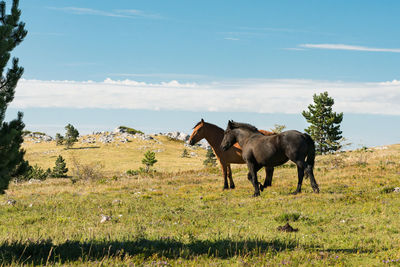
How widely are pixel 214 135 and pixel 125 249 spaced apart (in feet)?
45.2

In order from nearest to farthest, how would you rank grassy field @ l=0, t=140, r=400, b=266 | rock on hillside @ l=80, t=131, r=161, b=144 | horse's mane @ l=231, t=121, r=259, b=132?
1. grassy field @ l=0, t=140, r=400, b=266
2. horse's mane @ l=231, t=121, r=259, b=132
3. rock on hillside @ l=80, t=131, r=161, b=144

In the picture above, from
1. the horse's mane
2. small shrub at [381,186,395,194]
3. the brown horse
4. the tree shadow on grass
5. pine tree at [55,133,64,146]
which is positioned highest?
the horse's mane

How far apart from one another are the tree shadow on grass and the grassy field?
22 millimetres

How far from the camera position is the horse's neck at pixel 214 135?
20906 millimetres

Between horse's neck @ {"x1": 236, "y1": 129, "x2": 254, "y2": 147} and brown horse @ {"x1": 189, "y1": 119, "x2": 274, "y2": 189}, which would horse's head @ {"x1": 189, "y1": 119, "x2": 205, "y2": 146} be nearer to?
brown horse @ {"x1": 189, "y1": 119, "x2": 274, "y2": 189}

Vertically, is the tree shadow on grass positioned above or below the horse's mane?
below

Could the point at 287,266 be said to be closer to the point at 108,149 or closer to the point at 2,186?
the point at 2,186

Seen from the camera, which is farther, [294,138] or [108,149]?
[108,149]

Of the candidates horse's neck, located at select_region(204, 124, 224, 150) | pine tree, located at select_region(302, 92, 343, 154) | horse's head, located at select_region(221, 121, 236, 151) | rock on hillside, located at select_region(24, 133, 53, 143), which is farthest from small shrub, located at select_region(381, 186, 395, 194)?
rock on hillside, located at select_region(24, 133, 53, 143)

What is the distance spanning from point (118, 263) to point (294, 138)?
11461 mm

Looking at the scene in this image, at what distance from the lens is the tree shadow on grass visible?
7.04 meters

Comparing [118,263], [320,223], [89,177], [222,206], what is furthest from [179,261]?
[89,177]

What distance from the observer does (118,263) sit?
6.52 m

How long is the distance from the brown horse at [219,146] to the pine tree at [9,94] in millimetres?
13746
